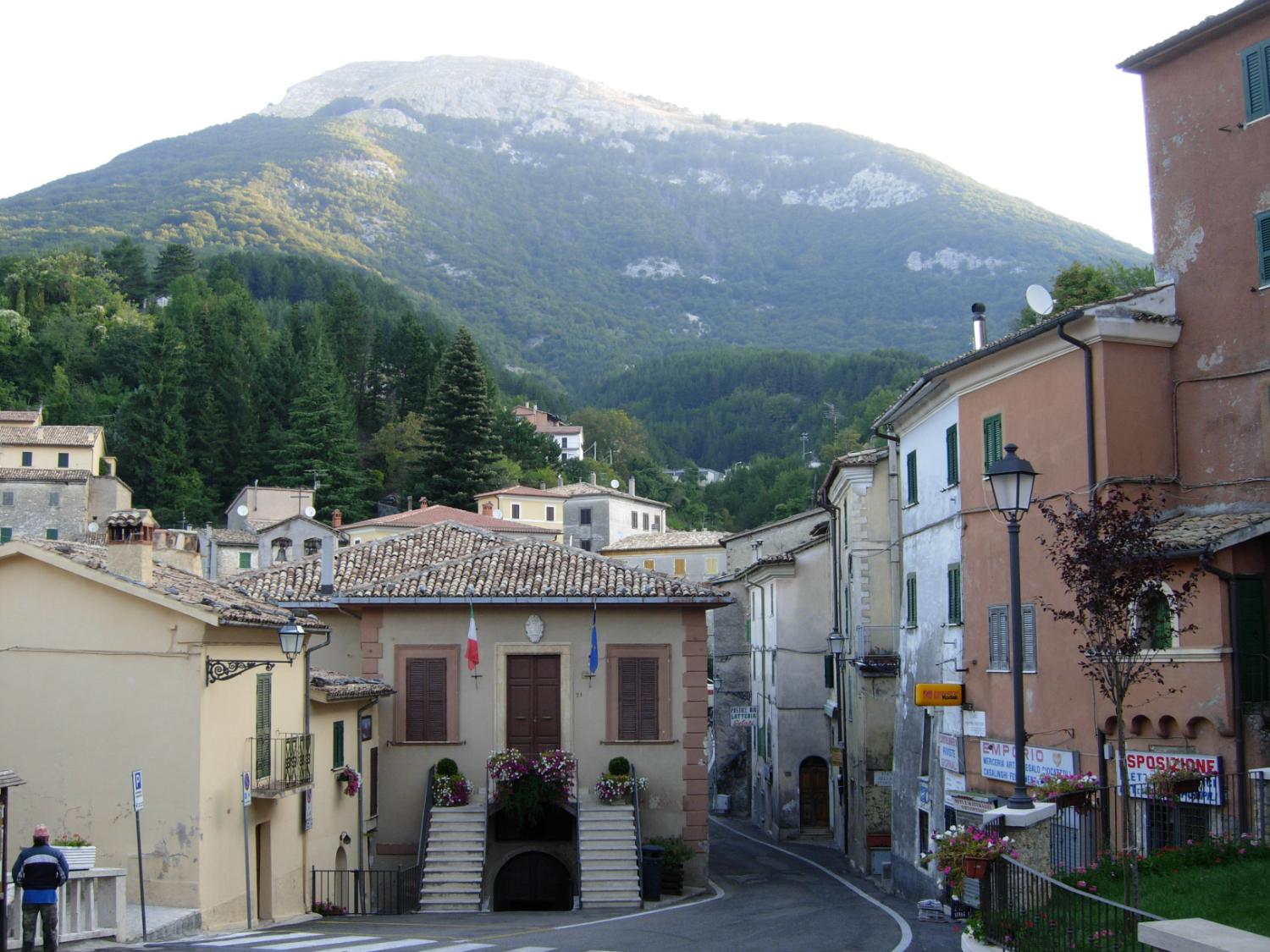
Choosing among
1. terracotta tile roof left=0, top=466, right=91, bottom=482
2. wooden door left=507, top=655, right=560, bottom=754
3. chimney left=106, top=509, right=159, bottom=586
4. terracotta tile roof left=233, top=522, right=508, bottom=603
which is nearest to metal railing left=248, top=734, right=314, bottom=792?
chimney left=106, top=509, right=159, bottom=586

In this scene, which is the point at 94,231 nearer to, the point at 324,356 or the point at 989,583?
the point at 324,356

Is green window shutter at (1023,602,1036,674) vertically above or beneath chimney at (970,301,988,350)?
beneath

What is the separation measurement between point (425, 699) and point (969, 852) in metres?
18.1

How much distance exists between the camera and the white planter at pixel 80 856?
17.4m

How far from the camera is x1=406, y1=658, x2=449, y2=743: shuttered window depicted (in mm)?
29562

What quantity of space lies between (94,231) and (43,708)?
180 m

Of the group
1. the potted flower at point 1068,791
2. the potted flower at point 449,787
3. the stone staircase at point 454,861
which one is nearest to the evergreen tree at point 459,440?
the potted flower at point 449,787

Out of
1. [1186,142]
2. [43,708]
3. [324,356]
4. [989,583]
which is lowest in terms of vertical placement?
[43,708]

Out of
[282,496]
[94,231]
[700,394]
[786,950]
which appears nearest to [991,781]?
[786,950]

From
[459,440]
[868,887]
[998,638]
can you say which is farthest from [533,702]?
[459,440]

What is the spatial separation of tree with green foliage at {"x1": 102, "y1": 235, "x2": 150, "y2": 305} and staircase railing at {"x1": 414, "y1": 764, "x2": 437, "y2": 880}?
124 metres

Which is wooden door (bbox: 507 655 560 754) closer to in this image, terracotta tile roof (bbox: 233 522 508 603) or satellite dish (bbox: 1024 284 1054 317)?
terracotta tile roof (bbox: 233 522 508 603)

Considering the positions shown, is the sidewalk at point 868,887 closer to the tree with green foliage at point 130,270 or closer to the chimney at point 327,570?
the chimney at point 327,570

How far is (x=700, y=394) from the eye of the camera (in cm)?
17262
